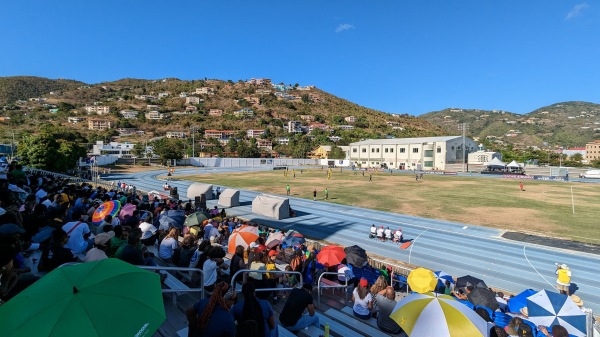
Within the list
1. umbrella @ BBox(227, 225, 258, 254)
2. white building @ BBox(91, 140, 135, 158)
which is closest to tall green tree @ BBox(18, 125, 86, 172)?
umbrella @ BBox(227, 225, 258, 254)

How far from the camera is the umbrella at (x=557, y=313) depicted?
6480mm

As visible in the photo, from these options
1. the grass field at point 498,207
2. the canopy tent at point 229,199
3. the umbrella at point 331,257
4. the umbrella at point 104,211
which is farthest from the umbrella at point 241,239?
the grass field at point 498,207

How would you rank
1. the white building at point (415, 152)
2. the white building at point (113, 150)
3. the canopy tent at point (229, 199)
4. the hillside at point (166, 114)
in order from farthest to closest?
1. the hillside at point (166, 114)
2. the white building at point (113, 150)
3. the white building at point (415, 152)
4. the canopy tent at point (229, 199)

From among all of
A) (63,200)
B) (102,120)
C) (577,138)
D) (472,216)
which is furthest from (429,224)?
(577,138)

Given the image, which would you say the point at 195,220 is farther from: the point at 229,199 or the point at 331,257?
the point at 229,199

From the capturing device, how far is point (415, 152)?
251 feet

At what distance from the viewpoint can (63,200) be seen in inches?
439

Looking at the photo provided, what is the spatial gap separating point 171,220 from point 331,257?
19.4 feet

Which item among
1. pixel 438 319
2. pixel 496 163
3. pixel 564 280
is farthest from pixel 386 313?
pixel 496 163

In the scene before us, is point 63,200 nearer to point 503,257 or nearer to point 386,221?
point 386,221

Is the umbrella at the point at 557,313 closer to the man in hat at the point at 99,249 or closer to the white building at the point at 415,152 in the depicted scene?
the man in hat at the point at 99,249

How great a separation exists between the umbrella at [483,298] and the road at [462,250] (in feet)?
15.9

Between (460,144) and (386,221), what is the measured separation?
211 feet

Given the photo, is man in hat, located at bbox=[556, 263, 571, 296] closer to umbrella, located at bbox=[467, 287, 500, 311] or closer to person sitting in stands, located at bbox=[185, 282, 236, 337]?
umbrella, located at bbox=[467, 287, 500, 311]
